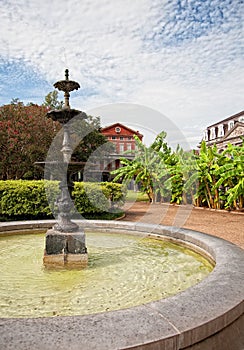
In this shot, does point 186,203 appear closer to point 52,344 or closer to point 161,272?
point 161,272

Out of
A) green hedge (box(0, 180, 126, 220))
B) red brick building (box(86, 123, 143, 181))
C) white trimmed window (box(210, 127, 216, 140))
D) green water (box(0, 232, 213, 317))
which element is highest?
white trimmed window (box(210, 127, 216, 140))

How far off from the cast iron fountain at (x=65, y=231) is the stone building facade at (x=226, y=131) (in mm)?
29356

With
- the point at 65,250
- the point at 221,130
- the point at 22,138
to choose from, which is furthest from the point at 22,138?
the point at 221,130

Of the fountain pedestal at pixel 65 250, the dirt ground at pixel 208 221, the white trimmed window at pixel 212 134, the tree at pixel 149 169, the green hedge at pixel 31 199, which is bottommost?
the dirt ground at pixel 208 221

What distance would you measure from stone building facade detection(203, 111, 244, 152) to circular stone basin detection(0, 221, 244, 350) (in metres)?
31.5

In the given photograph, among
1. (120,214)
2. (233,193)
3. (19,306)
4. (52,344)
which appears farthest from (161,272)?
(233,193)

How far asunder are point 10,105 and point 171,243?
1747 cm

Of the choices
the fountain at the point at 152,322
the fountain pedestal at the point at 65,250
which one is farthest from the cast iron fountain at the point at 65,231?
the fountain at the point at 152,322

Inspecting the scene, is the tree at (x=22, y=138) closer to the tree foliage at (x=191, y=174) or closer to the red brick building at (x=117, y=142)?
the tree foliage at (x=191, y=174)

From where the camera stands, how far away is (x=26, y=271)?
4.59 metres

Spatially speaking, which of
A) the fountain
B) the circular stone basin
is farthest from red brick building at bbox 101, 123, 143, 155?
the circular stone basin

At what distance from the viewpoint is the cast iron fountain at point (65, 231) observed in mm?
4957

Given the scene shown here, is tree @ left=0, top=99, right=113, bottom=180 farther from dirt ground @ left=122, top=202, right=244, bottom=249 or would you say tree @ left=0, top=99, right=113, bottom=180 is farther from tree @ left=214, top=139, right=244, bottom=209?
tree @ left=214, top=139, right=244, bottom=209

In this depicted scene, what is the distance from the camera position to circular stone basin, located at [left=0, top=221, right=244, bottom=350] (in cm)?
204
